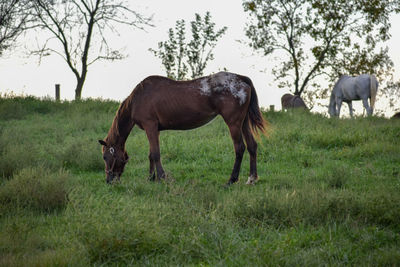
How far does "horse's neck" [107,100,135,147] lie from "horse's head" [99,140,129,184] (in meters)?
0.15

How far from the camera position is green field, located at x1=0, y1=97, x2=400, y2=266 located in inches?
164

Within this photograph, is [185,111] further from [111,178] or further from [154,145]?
[111,178]

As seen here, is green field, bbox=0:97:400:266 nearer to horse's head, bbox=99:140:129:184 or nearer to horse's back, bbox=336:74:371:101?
horse's head, bbox=99:140:129:184

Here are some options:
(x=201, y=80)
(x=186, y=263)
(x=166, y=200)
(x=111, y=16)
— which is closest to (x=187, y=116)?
(x=201, y=80)

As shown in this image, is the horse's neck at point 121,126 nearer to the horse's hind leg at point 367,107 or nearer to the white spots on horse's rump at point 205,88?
the white spots on horse's rump at point 205,88

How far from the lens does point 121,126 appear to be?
843 cm

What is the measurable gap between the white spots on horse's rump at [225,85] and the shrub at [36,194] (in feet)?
10.4

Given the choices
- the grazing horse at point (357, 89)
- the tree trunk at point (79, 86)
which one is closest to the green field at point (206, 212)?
the grazing horse at point (357, 89)

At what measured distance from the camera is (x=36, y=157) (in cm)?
941

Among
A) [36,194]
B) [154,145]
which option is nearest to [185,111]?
[154,145]

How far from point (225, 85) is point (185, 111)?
900 millimetres

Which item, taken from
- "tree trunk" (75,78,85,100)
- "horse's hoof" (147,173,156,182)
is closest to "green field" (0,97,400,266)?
"horse's hoof" (147,173,156,182)

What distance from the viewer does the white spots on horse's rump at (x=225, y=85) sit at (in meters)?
7.93

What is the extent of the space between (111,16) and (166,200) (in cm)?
2069
